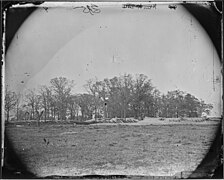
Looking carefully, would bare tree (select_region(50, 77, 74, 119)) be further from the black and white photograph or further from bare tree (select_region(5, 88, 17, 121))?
bare tree (select_region(5, 88, 17, 121))

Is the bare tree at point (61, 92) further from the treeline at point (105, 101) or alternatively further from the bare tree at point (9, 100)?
the bare tree at point (9, 100)

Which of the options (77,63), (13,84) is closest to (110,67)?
(77,63)

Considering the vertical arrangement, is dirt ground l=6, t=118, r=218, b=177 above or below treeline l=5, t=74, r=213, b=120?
below

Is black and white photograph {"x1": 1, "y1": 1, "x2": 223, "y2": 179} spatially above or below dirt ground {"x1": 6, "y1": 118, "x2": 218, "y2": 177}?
above

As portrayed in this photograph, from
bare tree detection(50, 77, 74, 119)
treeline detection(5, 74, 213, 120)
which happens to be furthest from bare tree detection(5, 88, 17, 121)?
bare tree detection(50, 77, 74, 119)

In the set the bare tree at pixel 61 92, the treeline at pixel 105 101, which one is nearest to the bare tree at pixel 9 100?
the treeline at pixel 105 101

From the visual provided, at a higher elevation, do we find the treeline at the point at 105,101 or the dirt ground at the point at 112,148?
the treeline at the point at 105,101

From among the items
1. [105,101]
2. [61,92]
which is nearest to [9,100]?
[61,92]

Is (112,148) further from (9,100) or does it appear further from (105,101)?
(9,100)
